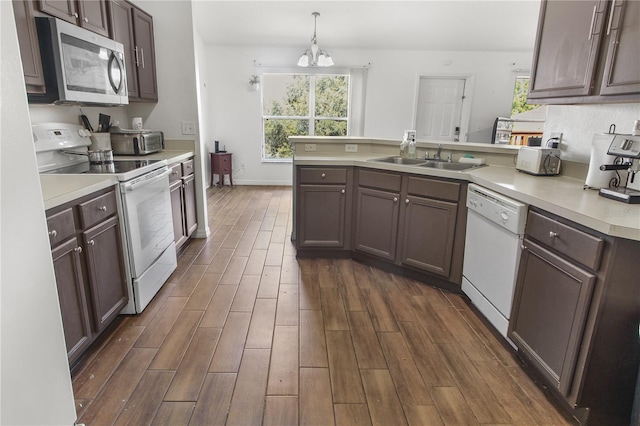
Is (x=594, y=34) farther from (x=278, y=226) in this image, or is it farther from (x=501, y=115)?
(x=501, y=115)

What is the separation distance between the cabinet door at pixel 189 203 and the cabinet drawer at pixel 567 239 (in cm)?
271

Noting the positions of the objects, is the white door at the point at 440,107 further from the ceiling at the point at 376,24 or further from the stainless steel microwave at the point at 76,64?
the stainless steel microwave at the point at 76,64

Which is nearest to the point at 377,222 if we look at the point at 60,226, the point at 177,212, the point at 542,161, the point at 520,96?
the point at 542,161

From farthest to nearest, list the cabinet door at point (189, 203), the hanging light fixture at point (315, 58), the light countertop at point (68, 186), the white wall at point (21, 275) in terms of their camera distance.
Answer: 1. the hanging light fixture at point (315, 58)
2. the cabinet door at point (189, 203)
3. the light countertop at point (68, 186)
4. the white wall at point (21, 275)

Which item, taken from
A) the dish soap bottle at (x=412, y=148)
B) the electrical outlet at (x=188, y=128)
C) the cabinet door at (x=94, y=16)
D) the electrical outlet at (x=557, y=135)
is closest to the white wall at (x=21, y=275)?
the cabinet door at (x=94, y=16)

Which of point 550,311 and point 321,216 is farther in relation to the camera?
point 321,216

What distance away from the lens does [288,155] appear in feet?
21.8

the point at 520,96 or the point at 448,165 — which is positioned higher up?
the point at 520,96

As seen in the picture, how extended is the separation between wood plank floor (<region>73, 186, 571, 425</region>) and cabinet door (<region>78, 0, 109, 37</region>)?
5.91ft

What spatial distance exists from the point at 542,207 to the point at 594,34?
904 mm

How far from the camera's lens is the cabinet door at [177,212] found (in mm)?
3018

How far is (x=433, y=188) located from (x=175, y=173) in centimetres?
205

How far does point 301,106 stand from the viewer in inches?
253

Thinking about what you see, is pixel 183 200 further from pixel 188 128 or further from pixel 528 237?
pixel 528 237
